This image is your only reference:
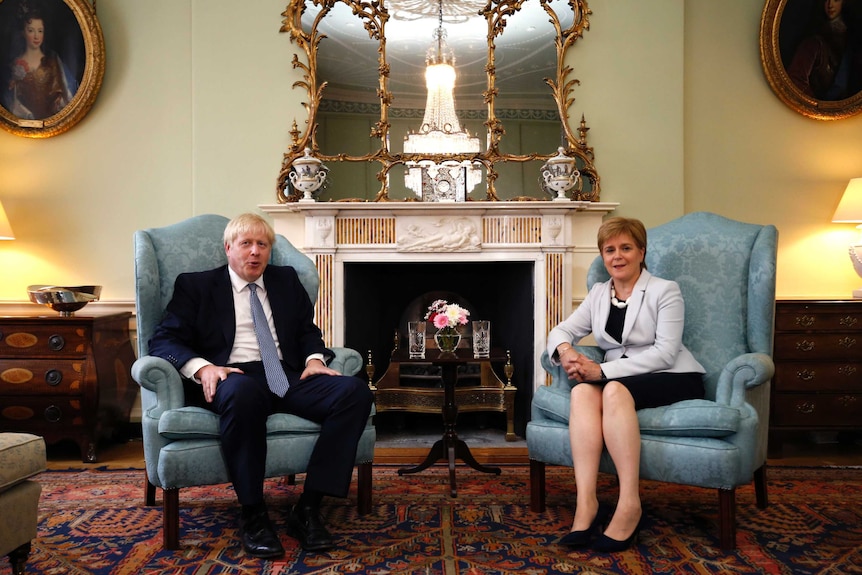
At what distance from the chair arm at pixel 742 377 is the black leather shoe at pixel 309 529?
143 centimetres

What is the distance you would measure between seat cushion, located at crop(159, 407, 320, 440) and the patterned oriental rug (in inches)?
14.9

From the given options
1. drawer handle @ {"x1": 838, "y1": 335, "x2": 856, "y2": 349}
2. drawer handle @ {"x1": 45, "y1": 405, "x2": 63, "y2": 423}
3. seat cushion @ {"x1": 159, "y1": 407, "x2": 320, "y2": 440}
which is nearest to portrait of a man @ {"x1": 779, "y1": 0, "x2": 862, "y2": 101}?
drawer handle @ {"x1": 838, "y1": 335, "x2": 856, "y2": 349}

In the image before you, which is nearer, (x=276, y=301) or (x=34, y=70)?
(x=276, y=301)

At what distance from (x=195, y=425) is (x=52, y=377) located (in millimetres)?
1623

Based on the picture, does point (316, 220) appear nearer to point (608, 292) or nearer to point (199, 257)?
point (199, 257)

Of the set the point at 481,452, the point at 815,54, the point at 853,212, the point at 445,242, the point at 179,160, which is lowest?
the point at 481,452

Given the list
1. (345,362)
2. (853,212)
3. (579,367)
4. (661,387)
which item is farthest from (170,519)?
(853,212)

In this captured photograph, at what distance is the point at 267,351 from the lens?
8.16ft

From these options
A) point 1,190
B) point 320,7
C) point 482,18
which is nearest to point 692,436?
point 482,18

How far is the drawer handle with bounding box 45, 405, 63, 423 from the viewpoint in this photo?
3.37 metres

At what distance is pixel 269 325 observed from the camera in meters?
2.56

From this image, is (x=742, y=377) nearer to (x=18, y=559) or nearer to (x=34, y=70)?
(x=18, y=559)

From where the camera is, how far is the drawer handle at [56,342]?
3381mm

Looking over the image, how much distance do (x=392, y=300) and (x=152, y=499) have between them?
1855 millimetres
